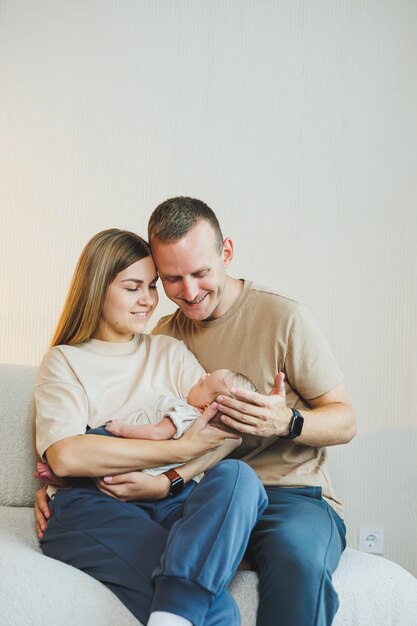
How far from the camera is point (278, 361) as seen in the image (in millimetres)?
1846

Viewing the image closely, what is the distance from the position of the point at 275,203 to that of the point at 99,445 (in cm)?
119

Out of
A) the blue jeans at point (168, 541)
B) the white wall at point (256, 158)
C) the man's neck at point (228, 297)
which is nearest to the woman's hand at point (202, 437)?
the blue jeans at point (168, 541)

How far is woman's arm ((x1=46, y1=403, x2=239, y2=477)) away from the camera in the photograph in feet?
5.19

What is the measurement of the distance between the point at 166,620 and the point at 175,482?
423 millimetres

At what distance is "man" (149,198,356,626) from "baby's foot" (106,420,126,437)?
0.24 metres

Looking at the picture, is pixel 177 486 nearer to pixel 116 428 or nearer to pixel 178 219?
pixel 116 428

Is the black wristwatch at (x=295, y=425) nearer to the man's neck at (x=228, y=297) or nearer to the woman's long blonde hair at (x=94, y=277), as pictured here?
the man's neck at (x=228, y=297)

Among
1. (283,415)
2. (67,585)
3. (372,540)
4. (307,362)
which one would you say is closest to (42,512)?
(67,585)

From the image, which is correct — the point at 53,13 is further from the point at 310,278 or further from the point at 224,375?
the point at 224,375

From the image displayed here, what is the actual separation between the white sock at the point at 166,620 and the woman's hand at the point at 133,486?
0.38 metres

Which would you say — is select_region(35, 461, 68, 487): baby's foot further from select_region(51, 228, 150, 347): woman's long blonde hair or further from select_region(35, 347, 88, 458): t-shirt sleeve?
select_region(51, 228, 150, 347): woman's long blonde hair

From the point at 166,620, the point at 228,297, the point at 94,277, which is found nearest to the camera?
the point at 166,620

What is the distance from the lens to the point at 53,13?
253cm

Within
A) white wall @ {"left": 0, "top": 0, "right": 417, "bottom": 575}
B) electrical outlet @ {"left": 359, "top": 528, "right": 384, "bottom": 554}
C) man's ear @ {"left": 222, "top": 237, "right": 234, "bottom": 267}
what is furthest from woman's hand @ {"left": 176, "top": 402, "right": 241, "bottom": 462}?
electrical outlet @ {"left": 359, "top": 528, "right": 384, "bottom": 554}
